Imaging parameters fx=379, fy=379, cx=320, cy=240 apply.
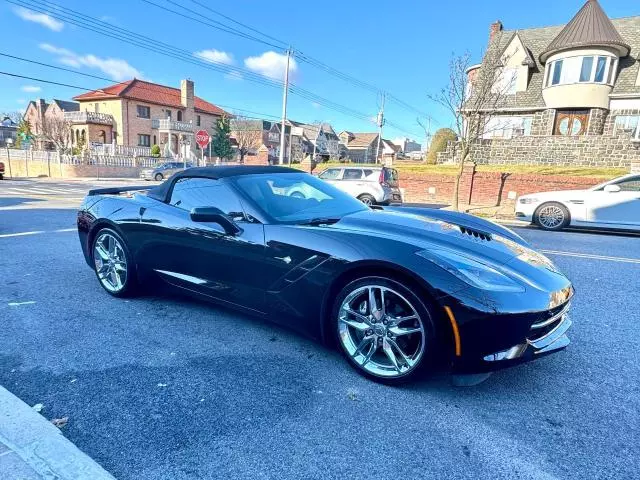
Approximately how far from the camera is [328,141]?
72.2 m

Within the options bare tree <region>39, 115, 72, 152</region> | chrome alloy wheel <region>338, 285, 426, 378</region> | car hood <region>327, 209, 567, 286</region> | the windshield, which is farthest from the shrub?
bare tree <region>39, 115, 72, 152</region>

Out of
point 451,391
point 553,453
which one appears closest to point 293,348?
point 451,391

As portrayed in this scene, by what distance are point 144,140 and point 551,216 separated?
45.8m

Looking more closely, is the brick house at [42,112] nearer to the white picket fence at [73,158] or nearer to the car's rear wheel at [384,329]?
the white picket fence at [73,158]

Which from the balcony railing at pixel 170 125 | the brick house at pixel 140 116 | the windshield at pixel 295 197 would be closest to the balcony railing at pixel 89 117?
the brick house at pixel 140 116

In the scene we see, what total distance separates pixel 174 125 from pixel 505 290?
4780cm

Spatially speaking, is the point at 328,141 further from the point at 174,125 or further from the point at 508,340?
the point at 508,340

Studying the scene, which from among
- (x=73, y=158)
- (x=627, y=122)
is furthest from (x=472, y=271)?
(x=73, y=158)

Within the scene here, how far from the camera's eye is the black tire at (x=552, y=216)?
9.35 metres

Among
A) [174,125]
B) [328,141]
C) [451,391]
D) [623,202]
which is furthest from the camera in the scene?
[328,141]

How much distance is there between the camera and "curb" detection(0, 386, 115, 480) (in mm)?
1693

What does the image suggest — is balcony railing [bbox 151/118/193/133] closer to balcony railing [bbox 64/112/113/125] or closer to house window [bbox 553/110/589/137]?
balcony railing [bbox 64/112/113/125]

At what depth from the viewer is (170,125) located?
43781mm

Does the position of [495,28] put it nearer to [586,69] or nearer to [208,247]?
[586,69]
